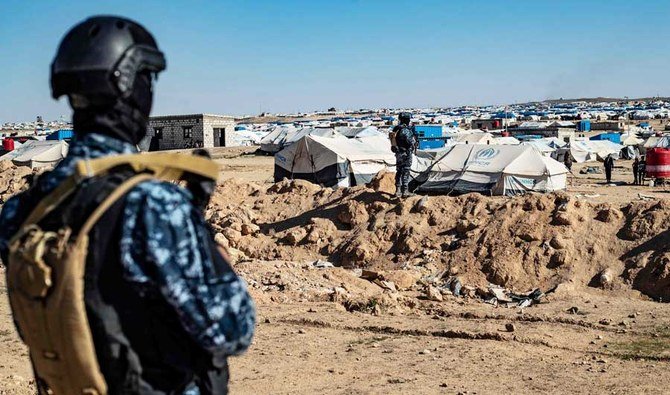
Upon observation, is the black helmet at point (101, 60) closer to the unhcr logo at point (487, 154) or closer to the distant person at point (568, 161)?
the unhcr logo at point (487, 154)

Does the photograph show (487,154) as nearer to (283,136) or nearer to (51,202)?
(51,202)

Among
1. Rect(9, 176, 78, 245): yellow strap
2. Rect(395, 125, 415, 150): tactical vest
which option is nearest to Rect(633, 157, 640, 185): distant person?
Rect(395, 125, 415, 150): tactical vest

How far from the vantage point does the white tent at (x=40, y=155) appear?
116 ft

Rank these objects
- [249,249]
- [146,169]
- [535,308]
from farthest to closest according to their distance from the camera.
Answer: [249,249], [535,308], [146,169]

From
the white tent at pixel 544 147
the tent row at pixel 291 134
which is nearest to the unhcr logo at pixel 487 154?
the white tent at pixel 544 147

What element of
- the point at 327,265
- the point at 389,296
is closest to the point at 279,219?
the point at 327,265

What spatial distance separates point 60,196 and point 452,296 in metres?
11.0

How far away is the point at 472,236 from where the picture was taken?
47.6ft

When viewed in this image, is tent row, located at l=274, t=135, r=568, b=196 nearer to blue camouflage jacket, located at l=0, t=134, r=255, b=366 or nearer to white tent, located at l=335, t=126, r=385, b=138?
blue camouflage jacket, located at l=0, t=134, r=255, b=366

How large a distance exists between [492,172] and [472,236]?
5.52 meters

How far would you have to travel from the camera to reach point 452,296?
497 inches

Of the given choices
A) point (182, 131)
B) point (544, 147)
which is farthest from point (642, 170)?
point (182, 131)

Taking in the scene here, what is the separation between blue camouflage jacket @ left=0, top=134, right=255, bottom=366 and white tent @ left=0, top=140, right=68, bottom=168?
3526 cm

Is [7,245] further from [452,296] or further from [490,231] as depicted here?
[490,231]
